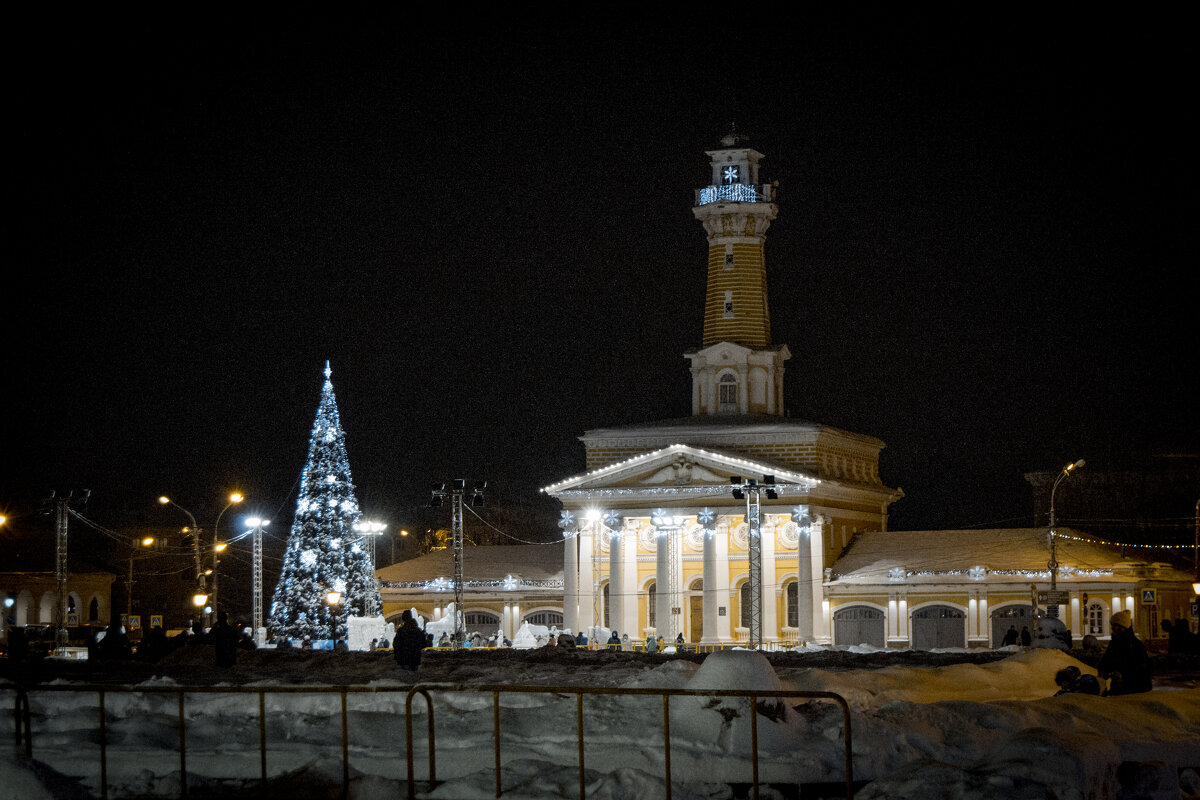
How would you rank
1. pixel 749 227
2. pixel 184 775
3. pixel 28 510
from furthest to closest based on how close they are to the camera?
1. pixel 28 510
2. pixel 749 227
3. pixel 184 775

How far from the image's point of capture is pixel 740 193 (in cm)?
7719

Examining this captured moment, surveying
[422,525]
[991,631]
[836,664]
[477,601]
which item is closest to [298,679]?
[836,664]

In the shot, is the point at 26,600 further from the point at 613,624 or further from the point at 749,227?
the point at 749,227

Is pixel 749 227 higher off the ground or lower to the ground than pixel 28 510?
higher

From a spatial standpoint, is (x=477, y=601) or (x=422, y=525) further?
(x=422, y=525)

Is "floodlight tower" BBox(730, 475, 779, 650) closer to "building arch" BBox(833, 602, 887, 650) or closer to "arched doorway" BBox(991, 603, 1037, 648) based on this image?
"building arch" BBox(833, 602, 887, 650)

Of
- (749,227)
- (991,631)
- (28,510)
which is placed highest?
(749,227)

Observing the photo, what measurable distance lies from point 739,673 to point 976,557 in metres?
49.8

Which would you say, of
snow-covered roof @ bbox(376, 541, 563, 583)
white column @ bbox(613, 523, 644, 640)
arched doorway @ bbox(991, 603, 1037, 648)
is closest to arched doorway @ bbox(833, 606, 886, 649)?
arched doorway @ bbox(991, 603, 1037, 648)

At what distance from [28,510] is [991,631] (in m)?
51.5

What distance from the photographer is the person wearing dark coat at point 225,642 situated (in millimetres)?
36719

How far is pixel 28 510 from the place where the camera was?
300 ft

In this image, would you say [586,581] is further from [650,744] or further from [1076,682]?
[650,744]

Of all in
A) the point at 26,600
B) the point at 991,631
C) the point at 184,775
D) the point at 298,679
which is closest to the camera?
the point at 184,775
